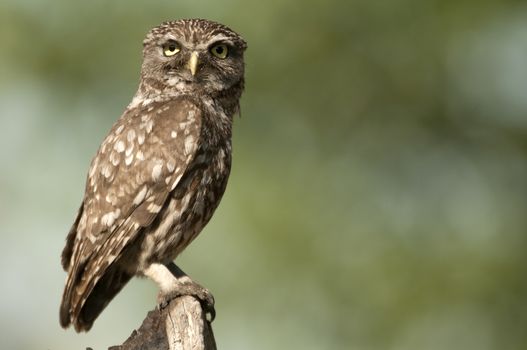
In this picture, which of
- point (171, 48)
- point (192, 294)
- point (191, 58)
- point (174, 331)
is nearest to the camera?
point (174, 331)

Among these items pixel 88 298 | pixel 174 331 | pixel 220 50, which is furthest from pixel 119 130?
pixel 174 331

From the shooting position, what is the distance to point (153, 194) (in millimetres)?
5980

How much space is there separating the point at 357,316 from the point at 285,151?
2054mm

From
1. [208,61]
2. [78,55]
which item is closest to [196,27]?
[208,61]

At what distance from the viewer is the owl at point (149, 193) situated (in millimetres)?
5973

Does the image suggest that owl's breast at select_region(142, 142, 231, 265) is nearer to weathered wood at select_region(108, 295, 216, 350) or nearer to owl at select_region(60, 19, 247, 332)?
owl at select_region(60, 19, 247, 332)

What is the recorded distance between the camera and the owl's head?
6.36 metres

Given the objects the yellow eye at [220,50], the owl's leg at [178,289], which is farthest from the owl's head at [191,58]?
the owl's leg at [178,289]

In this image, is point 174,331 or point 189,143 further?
point 189,143

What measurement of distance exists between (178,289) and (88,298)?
0.75m

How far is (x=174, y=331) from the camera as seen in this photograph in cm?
514

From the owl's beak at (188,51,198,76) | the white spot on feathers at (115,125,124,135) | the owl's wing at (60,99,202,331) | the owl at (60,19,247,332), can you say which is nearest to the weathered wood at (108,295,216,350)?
the owl at (60,19,247,332)

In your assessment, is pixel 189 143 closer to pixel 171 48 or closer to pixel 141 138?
pixel 141 138

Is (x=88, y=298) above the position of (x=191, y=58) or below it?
below
